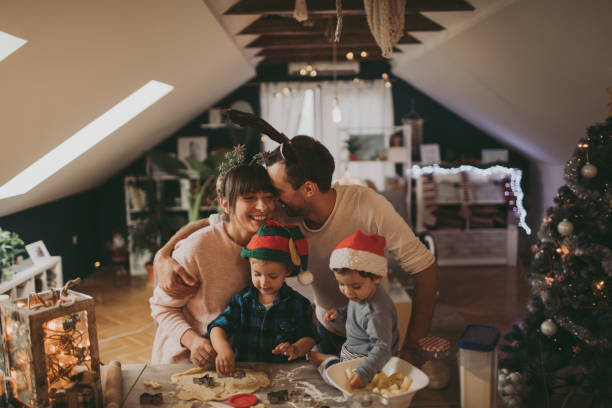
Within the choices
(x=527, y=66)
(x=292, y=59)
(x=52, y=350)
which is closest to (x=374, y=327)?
(x=52, y=350)

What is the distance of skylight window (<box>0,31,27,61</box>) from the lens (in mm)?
2045

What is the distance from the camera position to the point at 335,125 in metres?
6.85

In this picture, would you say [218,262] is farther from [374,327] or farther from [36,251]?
[36,251]

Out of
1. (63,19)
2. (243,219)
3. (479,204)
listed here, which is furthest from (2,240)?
(479,204)

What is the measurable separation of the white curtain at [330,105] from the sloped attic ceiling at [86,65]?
204cm

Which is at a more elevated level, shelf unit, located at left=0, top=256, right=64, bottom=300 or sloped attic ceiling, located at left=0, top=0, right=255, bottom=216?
sloped attic ceiling, located at left=0, top=0, right=255, bottom=216

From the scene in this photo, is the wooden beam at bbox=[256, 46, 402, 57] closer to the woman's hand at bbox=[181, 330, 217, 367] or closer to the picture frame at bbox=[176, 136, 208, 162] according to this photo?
the picture frame at bbox=[176, 136, 208, 162]

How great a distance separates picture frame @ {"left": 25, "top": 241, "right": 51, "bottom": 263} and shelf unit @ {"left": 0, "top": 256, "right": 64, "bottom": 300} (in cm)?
5

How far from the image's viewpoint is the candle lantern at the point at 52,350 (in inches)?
44.1

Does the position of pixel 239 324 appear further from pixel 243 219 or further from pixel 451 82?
pixel 451 82

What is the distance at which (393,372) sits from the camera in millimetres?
1273

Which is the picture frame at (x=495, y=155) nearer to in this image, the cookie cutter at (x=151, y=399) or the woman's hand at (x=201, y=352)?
the woman's hand at (x=201, y=352)

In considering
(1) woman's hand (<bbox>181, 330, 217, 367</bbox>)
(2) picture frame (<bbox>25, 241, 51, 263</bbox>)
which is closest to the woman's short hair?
(1) woman's hand (<bbox>181, 330, 217, 367</bbox>)

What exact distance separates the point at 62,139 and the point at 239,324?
251 cm
